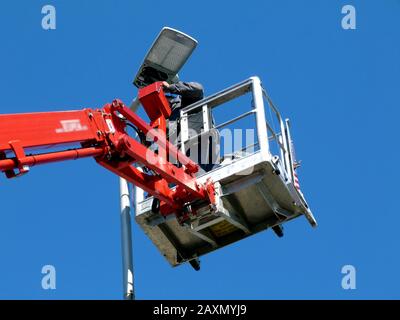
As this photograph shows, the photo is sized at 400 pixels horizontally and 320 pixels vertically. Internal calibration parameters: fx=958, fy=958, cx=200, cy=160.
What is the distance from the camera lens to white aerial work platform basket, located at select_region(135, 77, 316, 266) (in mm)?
13141

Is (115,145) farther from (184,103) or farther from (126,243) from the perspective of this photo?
(184,103)

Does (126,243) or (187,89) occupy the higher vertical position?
(187,89)

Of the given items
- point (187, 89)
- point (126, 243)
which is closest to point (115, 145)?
point (126, 243)

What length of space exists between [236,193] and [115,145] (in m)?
2.52

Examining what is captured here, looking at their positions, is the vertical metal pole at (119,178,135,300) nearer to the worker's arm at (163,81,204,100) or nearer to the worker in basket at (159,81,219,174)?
the worker in basket at (159,81,219,174)

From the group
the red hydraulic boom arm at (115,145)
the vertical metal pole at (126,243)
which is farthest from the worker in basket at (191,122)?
the vertical metal pole at (126,243)

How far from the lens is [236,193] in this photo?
13445 millimetres

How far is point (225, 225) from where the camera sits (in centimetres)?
1392

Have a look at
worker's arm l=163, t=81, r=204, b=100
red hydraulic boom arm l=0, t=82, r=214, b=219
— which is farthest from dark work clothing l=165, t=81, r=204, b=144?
red hydraulic boom arm l=0, t=82, r=214, b=219

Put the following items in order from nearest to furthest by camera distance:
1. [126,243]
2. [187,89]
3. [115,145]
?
1. [115,145]
2. [126,243]
3. [187,89]

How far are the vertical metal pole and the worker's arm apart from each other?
Result: 156 cm

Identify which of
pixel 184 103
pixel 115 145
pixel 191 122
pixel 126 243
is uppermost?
pixel 184 103

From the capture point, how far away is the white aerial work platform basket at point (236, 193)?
13141mm

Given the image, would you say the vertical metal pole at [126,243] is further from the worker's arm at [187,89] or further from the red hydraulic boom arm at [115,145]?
the worker's arm at [187,89]
